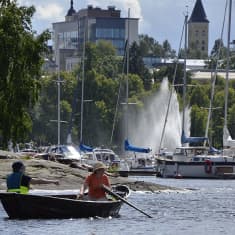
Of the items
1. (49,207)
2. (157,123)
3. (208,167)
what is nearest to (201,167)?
(208,167)

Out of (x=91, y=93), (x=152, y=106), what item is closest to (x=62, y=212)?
(x=152, y=106)

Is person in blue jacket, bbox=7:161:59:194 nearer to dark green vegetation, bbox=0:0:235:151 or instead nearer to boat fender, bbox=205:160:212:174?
dark green vegetation, bbox=0:0:235:151

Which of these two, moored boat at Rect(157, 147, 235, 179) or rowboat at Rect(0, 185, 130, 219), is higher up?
rowboat at Rect(0, 185, 130, 219)

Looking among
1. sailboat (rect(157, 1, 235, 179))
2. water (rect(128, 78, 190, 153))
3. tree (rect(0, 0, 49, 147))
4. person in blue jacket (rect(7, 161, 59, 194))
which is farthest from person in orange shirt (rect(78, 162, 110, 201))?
water (rect(128, 78, 190, 153))

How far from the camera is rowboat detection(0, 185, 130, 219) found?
147 feet

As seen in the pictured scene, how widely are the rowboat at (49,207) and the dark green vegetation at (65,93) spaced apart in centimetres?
1605

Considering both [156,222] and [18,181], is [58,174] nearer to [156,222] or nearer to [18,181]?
[156,222]

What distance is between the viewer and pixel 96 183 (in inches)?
1820

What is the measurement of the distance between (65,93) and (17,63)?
103 metres

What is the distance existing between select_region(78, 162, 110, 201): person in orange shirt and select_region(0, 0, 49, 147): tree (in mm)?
16099

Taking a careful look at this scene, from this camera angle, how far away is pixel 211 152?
105312mm

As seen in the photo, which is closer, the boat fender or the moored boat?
the boat fender

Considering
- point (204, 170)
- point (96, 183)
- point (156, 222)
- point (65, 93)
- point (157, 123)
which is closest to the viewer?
point (96, 183)

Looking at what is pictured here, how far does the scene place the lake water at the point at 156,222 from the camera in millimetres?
43656
